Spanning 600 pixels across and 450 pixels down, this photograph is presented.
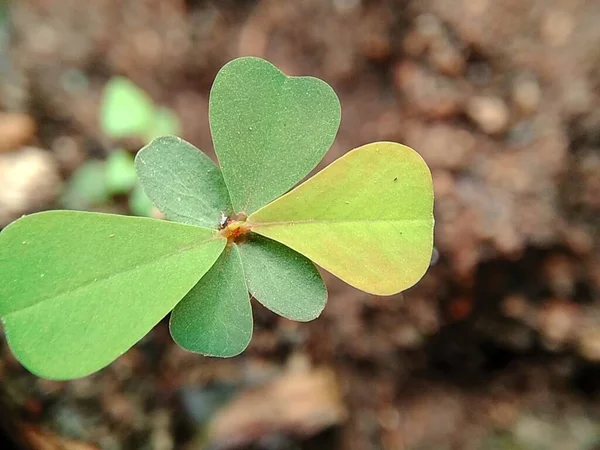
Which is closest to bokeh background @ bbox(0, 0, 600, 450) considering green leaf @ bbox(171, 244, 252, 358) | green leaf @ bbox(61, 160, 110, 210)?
green leaf @ bbox(61, 160, 110, 210)

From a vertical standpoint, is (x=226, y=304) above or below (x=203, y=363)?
above

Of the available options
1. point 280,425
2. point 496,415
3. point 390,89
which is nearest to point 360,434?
point 280,425

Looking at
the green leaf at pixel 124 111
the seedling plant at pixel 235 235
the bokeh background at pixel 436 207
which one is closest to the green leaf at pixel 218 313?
the seedling plant at pixel 235 235

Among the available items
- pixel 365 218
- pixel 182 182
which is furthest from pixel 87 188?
pixel 365 218

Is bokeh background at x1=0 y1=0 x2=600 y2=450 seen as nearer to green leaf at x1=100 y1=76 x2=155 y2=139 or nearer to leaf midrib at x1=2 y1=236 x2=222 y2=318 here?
green leaf at x1=100 y1=76 x2=155 y2=139

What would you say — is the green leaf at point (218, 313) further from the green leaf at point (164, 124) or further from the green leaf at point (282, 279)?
the green leaf at point (164, 124)

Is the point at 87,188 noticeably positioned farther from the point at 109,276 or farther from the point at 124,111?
the point at 109,276

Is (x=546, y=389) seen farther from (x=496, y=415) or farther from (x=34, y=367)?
(x=34, y=367)
